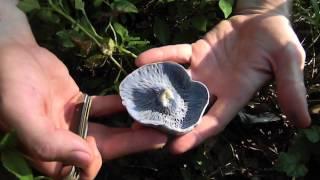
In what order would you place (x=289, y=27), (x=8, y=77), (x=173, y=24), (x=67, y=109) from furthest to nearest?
(x=173, y=24)
(x=289, y=27)
(x=67, y=109)
(x=8, y=77)

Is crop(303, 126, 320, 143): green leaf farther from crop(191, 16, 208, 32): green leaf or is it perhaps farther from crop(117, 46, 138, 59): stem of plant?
crop(117, 46, 138, 59): stem of plant

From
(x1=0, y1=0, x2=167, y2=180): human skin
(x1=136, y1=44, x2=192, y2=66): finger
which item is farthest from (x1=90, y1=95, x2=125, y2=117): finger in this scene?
(x1=136, y1=44, x2=192, y2=66): finger

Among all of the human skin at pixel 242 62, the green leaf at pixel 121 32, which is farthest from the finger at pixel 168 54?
the green leaf at pixel 121 32

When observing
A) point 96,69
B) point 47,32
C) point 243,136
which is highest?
point 47,32

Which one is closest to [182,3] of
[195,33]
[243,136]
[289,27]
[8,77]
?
[195,33]

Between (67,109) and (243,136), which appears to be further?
(243,136)

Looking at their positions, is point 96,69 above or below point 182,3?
below

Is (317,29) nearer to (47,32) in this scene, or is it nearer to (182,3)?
(182,3)

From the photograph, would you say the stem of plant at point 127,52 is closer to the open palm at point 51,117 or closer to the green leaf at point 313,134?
the open palm at point 51,117
